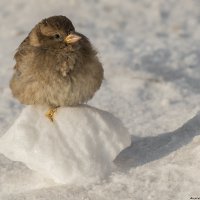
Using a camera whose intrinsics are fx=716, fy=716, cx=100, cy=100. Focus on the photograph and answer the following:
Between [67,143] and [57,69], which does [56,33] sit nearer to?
[57,69]

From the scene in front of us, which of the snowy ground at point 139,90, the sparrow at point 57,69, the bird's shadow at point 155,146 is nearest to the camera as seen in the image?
the snowy ground at point 139,90

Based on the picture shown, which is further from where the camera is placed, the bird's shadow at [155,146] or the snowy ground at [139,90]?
the bird's shadow at [155,146]

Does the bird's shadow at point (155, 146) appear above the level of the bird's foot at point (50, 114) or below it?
below

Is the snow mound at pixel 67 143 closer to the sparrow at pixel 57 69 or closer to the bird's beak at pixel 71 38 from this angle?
the sparrow at pixel 57 69

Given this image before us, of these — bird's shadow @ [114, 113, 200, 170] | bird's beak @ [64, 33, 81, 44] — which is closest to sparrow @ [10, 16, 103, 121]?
bird's beak @ [64, 33, 81, 44]

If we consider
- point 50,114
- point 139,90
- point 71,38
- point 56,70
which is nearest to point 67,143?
point 50,114

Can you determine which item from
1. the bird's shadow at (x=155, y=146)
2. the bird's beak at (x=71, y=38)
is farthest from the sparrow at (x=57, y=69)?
the bird's shadow at (x=155, y=146)

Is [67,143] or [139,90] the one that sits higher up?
[139,90]
